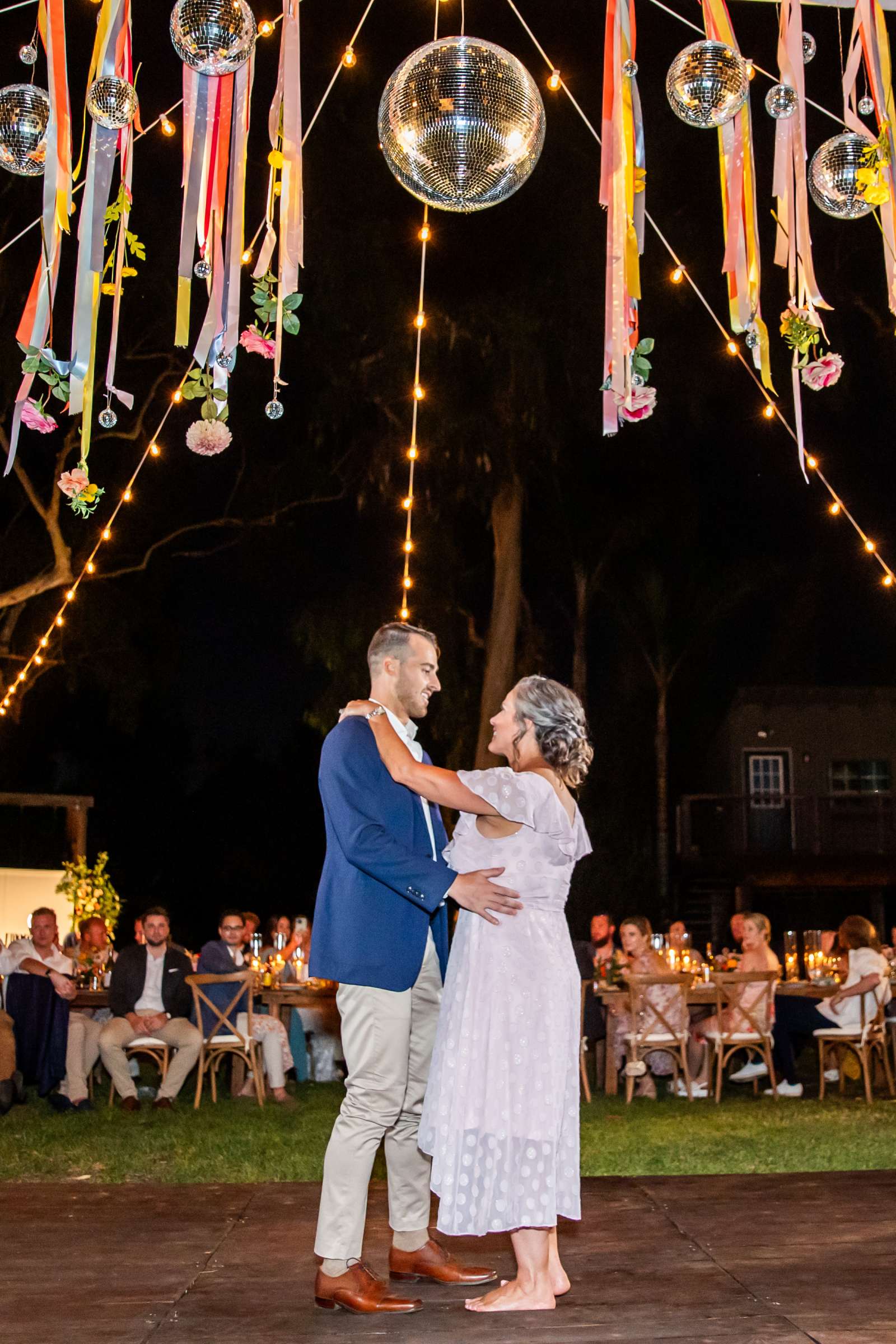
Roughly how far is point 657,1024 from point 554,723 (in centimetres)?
532

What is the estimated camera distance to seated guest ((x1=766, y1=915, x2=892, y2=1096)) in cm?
789

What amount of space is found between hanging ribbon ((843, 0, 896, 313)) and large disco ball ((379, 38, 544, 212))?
1052 millimetres

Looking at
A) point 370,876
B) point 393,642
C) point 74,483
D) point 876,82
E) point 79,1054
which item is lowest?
point 79,1054

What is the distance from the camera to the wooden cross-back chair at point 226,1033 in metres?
7.53

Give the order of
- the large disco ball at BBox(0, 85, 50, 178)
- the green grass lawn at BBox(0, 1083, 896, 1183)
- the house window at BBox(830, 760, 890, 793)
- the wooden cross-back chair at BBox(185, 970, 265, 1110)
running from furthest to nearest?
the house window at BBox(830, 760, 890, 793), the wooden cross-back chair at BBox(185, 970, 265, 1110), the green grass lawn at BBox(0, 1083, 896, 1183), the large disco ball at BBox(0, 85, 50, 178)

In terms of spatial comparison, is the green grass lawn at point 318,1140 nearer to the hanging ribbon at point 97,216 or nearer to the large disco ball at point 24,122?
the hanging ribbon at point 97,216

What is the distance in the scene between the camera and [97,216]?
3.82m

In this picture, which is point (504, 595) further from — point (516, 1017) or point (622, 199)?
point (516, 1017)

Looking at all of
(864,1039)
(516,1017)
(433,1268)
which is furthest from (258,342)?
(864,1039)

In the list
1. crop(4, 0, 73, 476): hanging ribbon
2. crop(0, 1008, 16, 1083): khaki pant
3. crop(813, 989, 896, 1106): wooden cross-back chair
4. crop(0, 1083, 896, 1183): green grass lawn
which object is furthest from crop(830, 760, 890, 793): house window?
crop(4, 0, 73, 476): hanging ribbon

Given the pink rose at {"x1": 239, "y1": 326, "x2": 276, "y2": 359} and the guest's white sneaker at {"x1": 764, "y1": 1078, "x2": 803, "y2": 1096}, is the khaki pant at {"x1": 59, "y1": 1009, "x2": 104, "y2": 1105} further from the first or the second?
the pink rose at {"x1": 239, "y1": 326, "x2": 276, "y2": 359}

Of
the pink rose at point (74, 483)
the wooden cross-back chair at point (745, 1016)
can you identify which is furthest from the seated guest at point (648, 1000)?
the pink rose at point (74, 483)

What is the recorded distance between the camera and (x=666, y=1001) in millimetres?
7969

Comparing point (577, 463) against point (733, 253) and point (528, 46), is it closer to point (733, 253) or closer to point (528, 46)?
point (528, 46)
